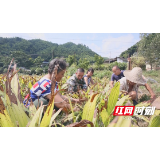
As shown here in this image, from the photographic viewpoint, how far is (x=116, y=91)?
0.80 m

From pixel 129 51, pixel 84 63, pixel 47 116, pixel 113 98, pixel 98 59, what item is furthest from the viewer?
pixel 84 63

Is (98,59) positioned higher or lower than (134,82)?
higher

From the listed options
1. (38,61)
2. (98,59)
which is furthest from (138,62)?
(38,61)

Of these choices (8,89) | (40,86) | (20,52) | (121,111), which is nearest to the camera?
(8,89)

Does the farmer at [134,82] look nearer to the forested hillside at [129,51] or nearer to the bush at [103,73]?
the forested hillside at [129,51]

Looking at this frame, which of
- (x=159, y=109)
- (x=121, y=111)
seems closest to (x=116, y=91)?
(x=121, y=111)

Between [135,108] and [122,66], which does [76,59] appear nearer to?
[122,66]

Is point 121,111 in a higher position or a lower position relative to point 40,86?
lower

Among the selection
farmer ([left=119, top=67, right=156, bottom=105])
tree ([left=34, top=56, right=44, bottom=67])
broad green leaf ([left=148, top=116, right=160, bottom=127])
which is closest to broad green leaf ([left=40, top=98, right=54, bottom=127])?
broad green leaf ([left=148, top=116, right=160, bottom=127])

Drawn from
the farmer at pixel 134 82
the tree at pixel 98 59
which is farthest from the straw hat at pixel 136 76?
the tree at pixel 98 59

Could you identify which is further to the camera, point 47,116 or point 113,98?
point 113,98

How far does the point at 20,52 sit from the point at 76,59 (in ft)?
1.94

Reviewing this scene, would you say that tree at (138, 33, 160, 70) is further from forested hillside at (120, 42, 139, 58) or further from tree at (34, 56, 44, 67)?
tree at (34, 56, 44, 67)

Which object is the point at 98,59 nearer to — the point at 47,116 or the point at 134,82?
the point at 134,82
